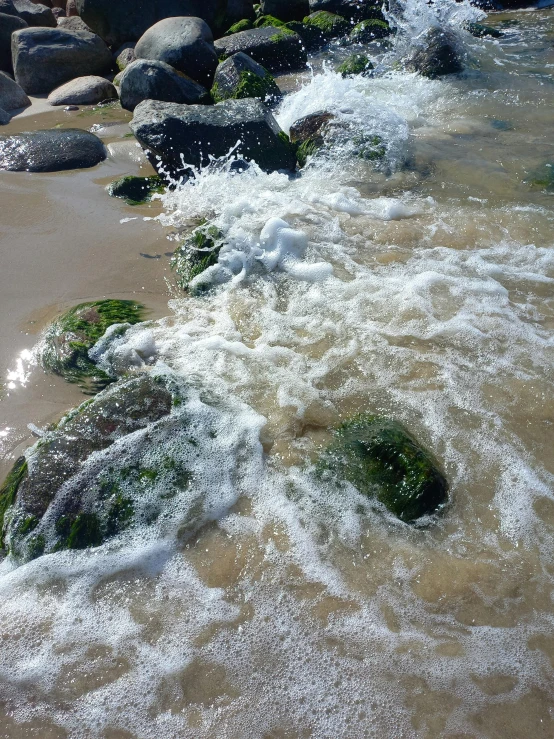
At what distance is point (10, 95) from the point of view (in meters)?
8.04

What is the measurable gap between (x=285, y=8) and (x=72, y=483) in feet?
37.8

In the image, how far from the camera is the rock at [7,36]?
909 cm

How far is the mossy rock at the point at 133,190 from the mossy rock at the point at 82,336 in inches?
74.4

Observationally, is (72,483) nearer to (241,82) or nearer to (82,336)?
(82,336)

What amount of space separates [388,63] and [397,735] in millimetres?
9639

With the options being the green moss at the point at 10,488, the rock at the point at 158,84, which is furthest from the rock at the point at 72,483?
the rock at the point at 158,84

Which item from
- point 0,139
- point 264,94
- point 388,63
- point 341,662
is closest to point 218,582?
point 341,662

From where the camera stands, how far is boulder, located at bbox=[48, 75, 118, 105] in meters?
8.18

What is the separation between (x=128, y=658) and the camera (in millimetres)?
2184

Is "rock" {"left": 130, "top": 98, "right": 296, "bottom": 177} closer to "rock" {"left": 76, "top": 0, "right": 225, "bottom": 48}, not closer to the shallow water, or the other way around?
the shallow water

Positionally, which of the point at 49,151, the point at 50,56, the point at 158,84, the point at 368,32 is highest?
the point at 368,32

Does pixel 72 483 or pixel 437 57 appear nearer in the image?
pixel 72 483

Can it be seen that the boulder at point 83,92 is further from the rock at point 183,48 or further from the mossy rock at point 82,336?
the mossy rock at point 82,336

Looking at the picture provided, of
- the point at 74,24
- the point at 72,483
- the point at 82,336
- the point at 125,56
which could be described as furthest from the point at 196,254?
the point at 74,24
